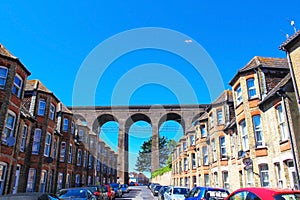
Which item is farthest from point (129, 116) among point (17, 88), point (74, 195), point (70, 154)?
point (74, 195)

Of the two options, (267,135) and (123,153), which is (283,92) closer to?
(267,135)

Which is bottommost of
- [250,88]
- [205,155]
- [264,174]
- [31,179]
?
[31,179]

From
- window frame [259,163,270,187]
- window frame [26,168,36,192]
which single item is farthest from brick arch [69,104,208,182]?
window frame [259,163,270,187]

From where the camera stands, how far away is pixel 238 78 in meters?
18.1

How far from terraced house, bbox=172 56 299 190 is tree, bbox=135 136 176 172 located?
170ft

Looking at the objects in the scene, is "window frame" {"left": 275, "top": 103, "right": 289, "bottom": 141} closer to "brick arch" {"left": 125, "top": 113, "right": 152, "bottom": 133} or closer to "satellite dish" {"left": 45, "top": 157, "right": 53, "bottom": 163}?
"satellite dish" {"left": 45, "top": 157, "right": 53, "bottom": 163}

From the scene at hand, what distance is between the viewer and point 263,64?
55.7ft

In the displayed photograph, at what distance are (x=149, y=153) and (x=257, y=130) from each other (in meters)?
72.2

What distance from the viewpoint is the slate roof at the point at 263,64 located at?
16911 millimetres

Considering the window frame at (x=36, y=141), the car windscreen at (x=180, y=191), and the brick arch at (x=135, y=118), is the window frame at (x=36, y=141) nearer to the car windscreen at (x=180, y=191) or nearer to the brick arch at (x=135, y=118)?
the car windscreen at (x=180, y=191)

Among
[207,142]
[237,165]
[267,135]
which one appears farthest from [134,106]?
[267,135]

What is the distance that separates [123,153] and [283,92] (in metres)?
43.9

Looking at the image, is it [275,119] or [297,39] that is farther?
[275,119]

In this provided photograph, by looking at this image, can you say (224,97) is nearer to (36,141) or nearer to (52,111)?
(52,111)
